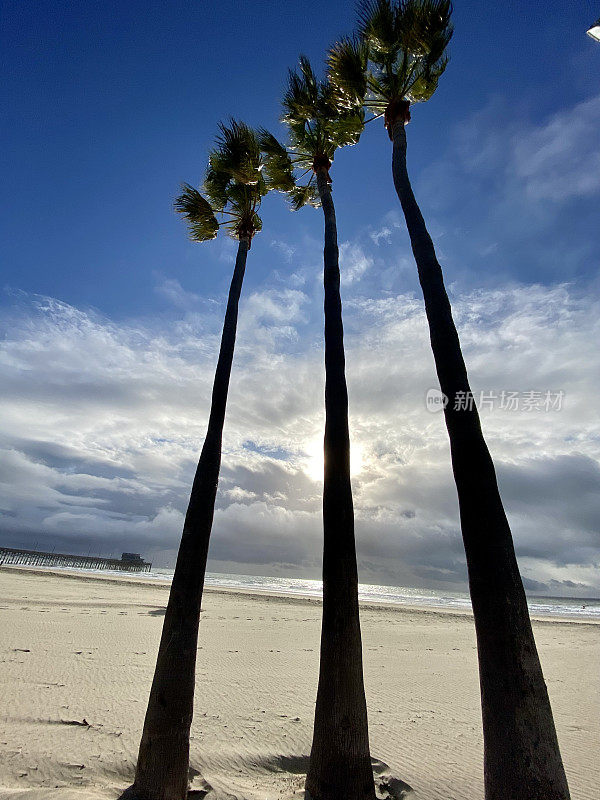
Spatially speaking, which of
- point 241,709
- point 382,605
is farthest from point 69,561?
point 241,709

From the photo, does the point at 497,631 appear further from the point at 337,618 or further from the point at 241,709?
the point at 241,709

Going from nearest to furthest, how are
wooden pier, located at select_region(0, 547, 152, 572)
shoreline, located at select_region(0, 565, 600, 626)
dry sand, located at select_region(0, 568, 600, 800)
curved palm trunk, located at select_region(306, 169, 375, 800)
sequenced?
curved palm trunk, located at select_region(306, 169, 375, 800) → dry sand, located at select_region(0, 568, 600, 800) → shoreline, located at select_region(0, 565, 600, 626) → wooden pier, located at select_region(0, 547, 152, 572)

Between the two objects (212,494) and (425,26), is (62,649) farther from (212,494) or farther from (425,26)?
(425,26)

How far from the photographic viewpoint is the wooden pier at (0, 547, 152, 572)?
62494mm

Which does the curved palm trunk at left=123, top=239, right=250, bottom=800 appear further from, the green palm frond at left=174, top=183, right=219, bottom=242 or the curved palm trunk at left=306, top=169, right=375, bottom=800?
the green palm frond at left=174, top=183, right=219, bottom=242

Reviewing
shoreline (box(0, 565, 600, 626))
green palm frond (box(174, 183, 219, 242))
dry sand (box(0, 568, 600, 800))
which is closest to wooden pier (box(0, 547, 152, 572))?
shoreline (box(0, 565, 600, 626))

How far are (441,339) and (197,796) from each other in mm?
5570

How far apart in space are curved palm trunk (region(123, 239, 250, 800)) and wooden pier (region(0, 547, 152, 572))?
228 ft

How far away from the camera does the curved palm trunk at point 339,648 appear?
3881 millimetres

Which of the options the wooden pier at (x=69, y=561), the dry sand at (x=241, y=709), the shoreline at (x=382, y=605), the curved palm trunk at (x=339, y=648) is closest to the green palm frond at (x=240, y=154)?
the curved palm trunk at (x=339, y=648)

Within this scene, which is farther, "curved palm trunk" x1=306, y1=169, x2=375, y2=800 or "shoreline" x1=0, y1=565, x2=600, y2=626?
"shoreline" x1=0, y1=565, x2=600, y2=626

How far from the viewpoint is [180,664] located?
4.36 meters

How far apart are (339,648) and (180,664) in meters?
1.67

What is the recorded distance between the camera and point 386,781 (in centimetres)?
513
